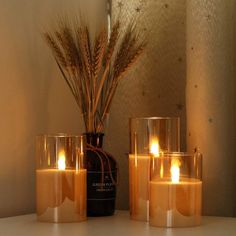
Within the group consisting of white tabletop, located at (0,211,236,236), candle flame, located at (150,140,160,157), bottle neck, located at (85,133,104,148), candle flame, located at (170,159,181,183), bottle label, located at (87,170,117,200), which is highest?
bottle neck, located at (85,133,104,148)

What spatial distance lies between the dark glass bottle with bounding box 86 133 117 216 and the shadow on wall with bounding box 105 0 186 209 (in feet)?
0.71

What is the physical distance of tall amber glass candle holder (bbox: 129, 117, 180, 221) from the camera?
4.13 feet

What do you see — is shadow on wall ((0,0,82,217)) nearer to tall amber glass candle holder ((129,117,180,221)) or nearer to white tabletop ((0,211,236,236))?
white tabletop ((0,211,236,236))

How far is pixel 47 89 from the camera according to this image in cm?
143

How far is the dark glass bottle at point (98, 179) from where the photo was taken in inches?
51.4

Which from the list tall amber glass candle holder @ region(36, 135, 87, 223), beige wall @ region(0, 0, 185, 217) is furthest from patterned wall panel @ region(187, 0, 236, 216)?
tall amber glass candle holder @ region(36, 135, 87, 223)

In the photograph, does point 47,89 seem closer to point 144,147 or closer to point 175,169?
point 144,147

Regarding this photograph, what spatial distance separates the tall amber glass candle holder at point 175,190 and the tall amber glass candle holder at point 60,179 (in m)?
0.16

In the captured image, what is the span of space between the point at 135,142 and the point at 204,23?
0.31 metres

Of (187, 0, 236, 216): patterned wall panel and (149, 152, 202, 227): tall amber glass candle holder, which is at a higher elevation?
(187, 0, 236, 216): patterned wall panel

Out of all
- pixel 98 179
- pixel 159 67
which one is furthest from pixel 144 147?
pixel 159 67

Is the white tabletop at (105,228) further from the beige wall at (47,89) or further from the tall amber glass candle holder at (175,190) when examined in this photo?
the beige wall at (47,89)

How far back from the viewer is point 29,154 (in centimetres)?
137

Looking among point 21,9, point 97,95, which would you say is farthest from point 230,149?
point 21,9
